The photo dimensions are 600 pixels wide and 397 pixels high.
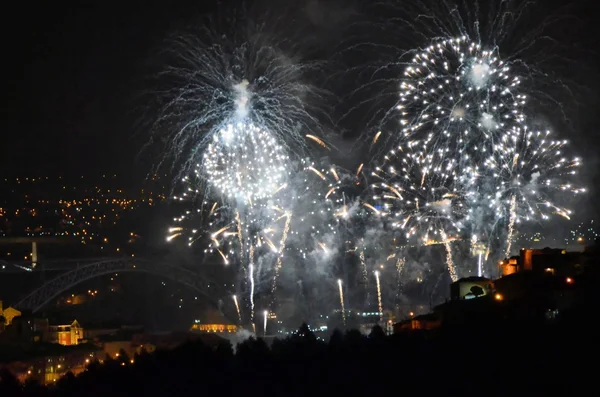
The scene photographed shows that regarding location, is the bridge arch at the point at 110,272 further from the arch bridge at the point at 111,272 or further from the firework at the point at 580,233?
the firework at the point at 580,233

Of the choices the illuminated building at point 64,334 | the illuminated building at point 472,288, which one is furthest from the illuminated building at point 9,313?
the illuminated building at point 472,288

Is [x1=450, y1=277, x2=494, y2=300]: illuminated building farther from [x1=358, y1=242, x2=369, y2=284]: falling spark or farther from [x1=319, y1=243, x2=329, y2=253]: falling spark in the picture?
[x1=358, y1=242, x2=369, y2=284]: falling spark

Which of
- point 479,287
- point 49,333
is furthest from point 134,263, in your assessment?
point 479,287

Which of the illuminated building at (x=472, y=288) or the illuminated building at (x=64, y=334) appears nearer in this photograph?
the illuminated building at (x=472, y=288)

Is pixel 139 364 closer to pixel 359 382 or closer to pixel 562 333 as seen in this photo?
pixel 359 382

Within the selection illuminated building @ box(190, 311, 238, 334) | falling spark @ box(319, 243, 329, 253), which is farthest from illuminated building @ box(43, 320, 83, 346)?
falling spark @ box(319, 243, 329, 253)
